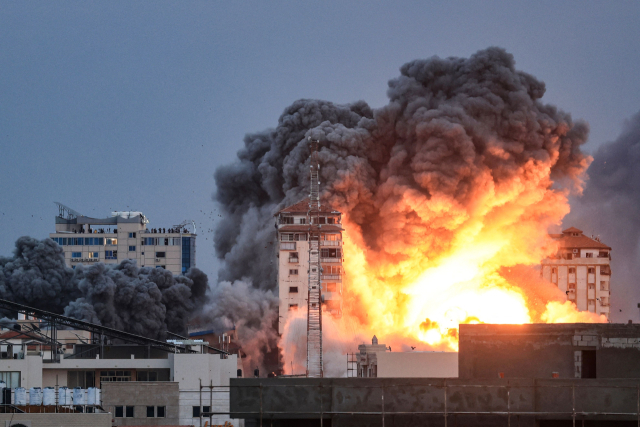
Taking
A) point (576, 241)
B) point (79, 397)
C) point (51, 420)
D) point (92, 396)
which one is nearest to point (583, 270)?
point (576, 241)

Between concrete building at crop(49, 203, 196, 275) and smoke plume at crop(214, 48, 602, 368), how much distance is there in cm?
3661

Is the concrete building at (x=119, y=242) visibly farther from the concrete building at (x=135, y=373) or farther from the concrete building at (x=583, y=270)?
the concrete building at (x=135, y=373)

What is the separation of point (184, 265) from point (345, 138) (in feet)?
185

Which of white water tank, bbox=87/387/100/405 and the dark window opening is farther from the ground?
the dark window opening

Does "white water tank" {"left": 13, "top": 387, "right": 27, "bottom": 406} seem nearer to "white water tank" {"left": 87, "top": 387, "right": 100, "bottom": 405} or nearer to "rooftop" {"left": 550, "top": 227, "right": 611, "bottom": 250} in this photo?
"white water tank" {"left": 87, "top": 387, "right": 100, "bottom": 405}

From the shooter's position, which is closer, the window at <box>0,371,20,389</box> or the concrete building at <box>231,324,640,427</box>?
the concrete building at <box>231,324,640,427</box>

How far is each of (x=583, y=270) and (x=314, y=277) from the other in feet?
162

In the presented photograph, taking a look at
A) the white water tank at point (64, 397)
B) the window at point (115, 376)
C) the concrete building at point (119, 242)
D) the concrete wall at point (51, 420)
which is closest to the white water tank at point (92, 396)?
the white water tank at point (64, 397)

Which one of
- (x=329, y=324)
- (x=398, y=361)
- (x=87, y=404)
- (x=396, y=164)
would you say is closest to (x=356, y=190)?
(x=396, y=164)

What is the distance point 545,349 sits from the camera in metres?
42.4

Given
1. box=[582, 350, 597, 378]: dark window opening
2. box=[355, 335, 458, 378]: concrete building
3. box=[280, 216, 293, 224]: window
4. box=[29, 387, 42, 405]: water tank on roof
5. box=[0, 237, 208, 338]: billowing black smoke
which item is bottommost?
box=[29, 387, 42, 405]: water tank on roof

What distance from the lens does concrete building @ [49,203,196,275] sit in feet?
482

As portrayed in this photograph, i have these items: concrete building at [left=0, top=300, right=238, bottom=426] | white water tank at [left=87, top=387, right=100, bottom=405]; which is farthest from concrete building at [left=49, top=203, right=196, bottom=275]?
white water tank at [left=87, top=387, right=100, bottom=405]

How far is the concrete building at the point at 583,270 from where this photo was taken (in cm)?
14088
